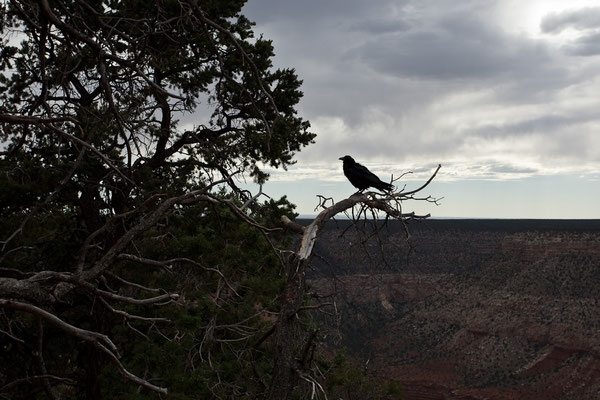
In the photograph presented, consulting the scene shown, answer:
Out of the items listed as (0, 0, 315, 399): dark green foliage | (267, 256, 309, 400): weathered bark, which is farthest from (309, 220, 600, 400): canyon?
(267, 256, 309, 400): weathered bark

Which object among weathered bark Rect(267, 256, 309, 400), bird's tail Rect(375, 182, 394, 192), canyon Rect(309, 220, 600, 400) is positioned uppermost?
bird's tail Rect(375, 182, 394, 192)

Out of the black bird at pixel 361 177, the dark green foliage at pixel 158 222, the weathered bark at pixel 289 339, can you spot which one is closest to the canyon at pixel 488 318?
the dark green foliage at pixel 158 222

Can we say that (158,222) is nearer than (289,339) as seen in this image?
No

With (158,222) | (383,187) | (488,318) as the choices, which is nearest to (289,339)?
(383,187)

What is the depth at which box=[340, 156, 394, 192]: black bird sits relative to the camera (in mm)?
6781

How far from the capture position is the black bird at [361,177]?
6.78 m

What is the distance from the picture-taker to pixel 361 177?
280 inches

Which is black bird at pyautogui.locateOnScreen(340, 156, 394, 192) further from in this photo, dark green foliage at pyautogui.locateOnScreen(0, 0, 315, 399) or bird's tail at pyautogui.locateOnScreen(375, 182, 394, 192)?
dark green foliage at pyautogui.locateOnScreen(0, 0, 315, 399)

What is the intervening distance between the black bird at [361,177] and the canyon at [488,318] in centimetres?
3854

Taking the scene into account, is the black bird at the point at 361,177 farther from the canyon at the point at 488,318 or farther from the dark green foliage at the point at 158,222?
the canyon at the point at 488,318

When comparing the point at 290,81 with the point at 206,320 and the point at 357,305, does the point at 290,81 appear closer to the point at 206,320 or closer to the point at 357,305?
the point at 206,320

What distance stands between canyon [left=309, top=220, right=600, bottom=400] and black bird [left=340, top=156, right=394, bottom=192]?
38.5 m

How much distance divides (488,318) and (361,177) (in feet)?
189

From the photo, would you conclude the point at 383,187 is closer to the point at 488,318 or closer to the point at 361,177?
the point at 361,177
